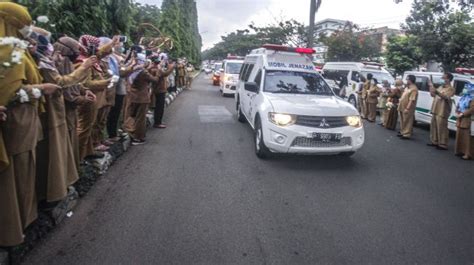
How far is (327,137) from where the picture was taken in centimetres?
602

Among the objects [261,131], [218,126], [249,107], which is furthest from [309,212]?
[218,126]

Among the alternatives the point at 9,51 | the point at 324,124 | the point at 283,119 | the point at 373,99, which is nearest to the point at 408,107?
the point at 373,99

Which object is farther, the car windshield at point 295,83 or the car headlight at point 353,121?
the car windshield at point 295,83

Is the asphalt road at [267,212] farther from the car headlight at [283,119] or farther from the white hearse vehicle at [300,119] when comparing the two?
the car headlight at [283,119]

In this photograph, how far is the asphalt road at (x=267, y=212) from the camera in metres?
3.43

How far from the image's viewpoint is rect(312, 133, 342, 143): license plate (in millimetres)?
5979

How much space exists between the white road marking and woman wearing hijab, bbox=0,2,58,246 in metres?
7.43

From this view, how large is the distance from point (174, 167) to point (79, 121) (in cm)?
163

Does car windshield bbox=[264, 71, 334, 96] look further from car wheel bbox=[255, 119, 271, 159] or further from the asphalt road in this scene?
the asphalt road

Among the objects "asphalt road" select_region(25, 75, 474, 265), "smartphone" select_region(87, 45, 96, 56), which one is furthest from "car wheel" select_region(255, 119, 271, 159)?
"smartphone" select_region(87, 45, 96, 56)

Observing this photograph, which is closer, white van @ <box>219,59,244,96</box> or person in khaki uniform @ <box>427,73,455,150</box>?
person in khaki uniform @ <box>427,73,455,150</box>

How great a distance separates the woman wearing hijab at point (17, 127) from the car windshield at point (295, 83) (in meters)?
4.85

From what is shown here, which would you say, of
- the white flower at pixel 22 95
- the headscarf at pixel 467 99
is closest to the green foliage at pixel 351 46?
the headscarf at pixel 467 99

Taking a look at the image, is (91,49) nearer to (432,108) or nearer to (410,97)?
(432,108)
